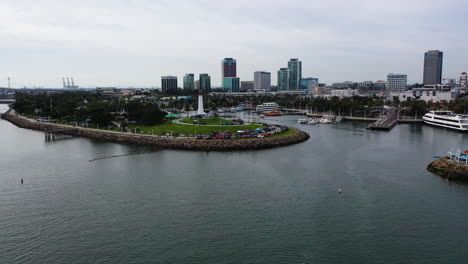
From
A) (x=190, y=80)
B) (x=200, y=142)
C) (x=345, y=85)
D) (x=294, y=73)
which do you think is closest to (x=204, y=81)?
(x=190, y=80)

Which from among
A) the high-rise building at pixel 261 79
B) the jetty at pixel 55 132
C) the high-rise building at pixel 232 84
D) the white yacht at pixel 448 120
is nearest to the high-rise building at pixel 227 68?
the high-rise building at pixel 232 84

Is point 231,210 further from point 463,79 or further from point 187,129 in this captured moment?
point 463,79

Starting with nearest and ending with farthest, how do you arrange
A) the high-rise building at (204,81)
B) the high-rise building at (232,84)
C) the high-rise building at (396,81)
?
the high-rise building at (396,81), the high-rise building at (204,81), the high-rise building at (232,84)

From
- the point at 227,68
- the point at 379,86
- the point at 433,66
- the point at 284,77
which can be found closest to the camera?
the point at 379,86

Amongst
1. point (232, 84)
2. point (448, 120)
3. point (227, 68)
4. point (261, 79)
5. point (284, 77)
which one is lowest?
point (448, 120)

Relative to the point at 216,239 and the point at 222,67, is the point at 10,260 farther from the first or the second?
the point at 222,67

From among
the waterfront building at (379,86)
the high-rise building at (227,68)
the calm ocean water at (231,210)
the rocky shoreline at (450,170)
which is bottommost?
the calm ocean water at (231,210)

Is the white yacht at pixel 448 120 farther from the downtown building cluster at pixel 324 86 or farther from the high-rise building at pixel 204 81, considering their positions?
the high-rise building at pixel 204 81
